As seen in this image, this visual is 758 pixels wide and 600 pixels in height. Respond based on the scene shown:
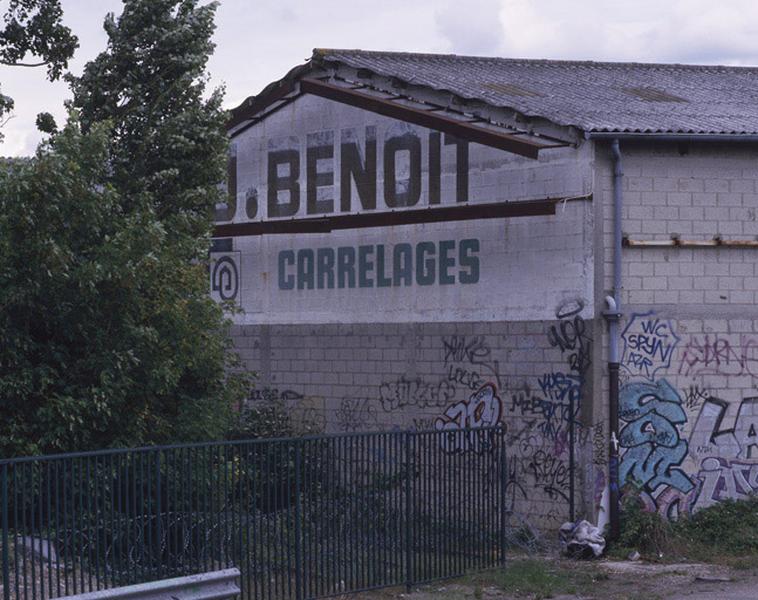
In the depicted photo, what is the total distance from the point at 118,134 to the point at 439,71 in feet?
17.2

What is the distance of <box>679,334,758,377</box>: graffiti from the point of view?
17219 millimetres

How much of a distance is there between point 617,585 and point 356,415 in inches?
243

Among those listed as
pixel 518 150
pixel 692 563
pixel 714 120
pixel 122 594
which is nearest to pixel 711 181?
pixel 714 120

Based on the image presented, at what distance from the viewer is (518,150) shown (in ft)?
56.6

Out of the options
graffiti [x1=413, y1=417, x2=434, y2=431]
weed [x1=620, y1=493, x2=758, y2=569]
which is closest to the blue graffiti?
weed [x1=620, y1=493, x2=758, y2=569]

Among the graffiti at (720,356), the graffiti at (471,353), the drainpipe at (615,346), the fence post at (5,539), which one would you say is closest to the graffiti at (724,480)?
the graffiti at (720,356)

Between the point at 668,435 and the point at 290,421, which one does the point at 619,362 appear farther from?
the point at 290,421

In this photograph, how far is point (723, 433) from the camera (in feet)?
57.1

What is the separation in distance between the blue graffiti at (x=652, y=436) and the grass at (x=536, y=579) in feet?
6.69

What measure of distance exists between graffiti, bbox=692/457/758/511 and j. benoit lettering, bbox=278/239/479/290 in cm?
389

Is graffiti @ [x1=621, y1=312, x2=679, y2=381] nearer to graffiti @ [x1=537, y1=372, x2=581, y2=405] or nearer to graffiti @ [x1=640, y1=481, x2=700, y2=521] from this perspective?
graffiti @ [x1=537, y1=372, x2=581, y2=405]

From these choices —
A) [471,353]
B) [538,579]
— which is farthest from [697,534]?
[471,353]

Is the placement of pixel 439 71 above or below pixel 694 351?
above

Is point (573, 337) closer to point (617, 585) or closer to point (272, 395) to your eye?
point (617, 585)
